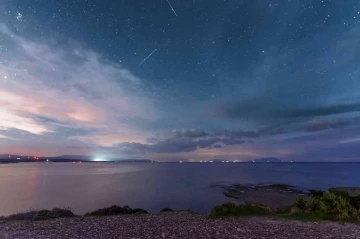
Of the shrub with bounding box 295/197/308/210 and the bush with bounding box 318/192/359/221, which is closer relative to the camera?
the bush with bounding box 318/192/359/221

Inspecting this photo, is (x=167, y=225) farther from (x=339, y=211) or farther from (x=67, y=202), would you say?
(x=67, y=202)

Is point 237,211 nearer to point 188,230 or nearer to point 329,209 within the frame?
point 329,209

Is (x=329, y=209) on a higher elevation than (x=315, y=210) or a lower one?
higher

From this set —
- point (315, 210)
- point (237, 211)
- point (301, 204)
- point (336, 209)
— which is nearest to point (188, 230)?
point (237, 211)

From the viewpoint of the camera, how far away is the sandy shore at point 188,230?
11.1 m

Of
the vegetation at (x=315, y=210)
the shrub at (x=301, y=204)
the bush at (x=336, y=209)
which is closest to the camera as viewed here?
the bush at (x=336, y=209)

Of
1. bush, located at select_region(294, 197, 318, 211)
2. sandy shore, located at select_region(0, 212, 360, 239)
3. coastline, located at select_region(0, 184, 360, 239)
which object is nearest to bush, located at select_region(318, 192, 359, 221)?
bush, located at select_region(294, 197, 318, 211)

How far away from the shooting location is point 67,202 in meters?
43.5

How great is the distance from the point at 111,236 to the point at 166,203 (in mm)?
33673

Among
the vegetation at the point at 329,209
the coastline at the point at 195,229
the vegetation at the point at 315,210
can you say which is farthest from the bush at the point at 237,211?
the vegetation at the point at 329,209

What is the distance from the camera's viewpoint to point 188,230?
12.3m

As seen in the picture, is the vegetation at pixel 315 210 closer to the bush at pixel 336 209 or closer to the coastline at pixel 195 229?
the bush at pixel 336 209

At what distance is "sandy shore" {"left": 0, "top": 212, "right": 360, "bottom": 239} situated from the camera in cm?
1112

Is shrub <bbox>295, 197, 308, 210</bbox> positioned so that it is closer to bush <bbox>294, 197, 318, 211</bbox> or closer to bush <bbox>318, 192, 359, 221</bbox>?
bush <bbox>294, 197, 318, 211</bbox>
